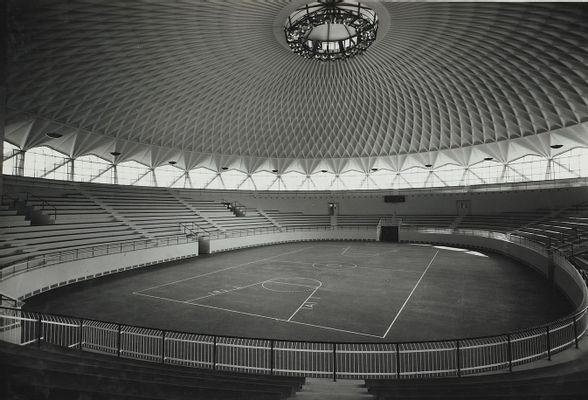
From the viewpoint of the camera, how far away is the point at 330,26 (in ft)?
88.6

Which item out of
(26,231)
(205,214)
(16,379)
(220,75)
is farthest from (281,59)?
(16,379)

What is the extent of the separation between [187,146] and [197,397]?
1677 inches

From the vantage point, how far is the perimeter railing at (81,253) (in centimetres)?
1639

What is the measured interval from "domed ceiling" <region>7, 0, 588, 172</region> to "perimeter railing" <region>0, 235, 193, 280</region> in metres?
10.8

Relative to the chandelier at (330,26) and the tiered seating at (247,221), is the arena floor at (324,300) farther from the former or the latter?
the chandelier at (330,26)

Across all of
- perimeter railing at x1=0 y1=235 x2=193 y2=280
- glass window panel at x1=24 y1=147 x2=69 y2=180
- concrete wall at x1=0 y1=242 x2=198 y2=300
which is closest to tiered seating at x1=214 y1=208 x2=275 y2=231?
perimeter railing at x1=0 y1=235 x2=193 y2=280

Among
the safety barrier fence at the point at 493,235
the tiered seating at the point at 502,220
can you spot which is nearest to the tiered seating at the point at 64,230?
the safety barrier fence at the point at 493,235

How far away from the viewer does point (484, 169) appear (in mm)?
46094

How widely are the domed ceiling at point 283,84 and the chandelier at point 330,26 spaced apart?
1001 millimetres

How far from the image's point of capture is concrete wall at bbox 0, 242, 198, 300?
16.0m

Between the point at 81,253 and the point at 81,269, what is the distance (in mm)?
1462

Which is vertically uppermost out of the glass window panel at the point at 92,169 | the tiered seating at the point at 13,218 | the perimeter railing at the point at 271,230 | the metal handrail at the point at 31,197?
the glass window panel at the point at 92,169

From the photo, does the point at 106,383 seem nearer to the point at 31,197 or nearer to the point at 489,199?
the point at 31,197

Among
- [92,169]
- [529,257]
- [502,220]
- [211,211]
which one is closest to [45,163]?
[92,169]
